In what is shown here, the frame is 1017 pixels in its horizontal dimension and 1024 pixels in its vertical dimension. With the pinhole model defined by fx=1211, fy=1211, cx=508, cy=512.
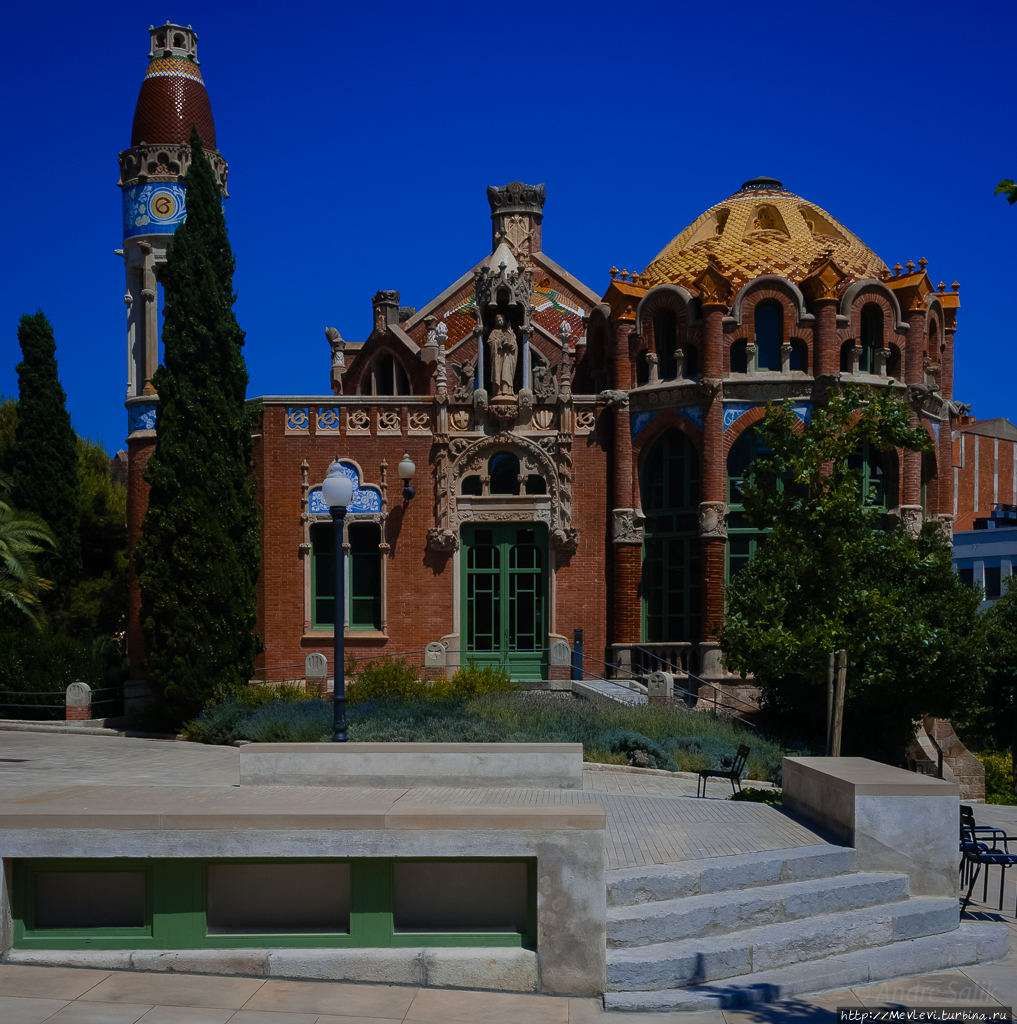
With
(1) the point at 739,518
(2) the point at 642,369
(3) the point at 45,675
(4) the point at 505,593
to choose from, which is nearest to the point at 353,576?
(4) the point at 505,593

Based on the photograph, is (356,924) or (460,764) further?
(460,764)

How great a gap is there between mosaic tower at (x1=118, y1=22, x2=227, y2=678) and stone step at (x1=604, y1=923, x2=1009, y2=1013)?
2143 cm

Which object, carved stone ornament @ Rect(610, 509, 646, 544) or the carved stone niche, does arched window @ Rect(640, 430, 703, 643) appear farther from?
the carved stone niche

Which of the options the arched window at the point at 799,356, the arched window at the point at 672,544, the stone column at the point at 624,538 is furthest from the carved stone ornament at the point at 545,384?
the arched window at the point at 799,356

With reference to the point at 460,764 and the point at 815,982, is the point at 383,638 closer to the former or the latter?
the point at 460,764

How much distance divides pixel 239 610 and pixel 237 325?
227 inches

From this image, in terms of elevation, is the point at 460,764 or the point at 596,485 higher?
the point at 596,485

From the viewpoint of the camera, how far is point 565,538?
87.9 feet

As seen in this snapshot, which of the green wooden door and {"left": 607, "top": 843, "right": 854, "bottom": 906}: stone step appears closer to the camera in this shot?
{"left": 607, "top": 843, "right": 854, "bottom": 906}: stone step

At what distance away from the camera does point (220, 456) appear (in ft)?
77.8

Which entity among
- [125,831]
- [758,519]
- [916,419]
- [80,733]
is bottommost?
[80,733]

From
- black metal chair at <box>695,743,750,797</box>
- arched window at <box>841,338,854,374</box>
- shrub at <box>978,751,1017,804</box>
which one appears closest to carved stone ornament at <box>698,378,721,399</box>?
arched window at <box>841,338,854,374</box>

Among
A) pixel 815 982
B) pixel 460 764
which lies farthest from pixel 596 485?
pixel 815 982

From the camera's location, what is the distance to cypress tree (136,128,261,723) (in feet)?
75.8
